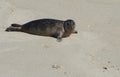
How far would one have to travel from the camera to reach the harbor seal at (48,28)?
23.9 ft

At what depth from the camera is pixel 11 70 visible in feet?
18.6

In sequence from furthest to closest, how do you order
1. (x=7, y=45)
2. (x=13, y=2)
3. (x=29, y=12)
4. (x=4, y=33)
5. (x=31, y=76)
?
(x=13, y=2) → (x=29, y=12) → (x=4, y=33) → (x=7, y=45) → (x=31, y=76)

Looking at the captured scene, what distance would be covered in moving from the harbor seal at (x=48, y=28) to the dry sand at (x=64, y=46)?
150 millimetres

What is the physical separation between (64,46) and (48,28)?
2.41ft

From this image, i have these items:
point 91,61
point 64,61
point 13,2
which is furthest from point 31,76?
point 13,2

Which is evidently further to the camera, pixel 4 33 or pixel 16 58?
pixel 4 33

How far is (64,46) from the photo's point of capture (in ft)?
21.9

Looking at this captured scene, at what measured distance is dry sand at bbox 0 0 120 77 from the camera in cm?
584

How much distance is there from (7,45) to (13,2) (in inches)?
129

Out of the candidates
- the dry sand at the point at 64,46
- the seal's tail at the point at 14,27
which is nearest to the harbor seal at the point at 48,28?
the seal's tail at the point at 14,27

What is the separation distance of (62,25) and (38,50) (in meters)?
1.16

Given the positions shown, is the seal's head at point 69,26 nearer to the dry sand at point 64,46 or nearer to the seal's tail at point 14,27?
the dry sand at point 64,46

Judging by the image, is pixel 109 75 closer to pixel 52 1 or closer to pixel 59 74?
pixel 59 74

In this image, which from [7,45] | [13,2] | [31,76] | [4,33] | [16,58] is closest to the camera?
[31,76]
